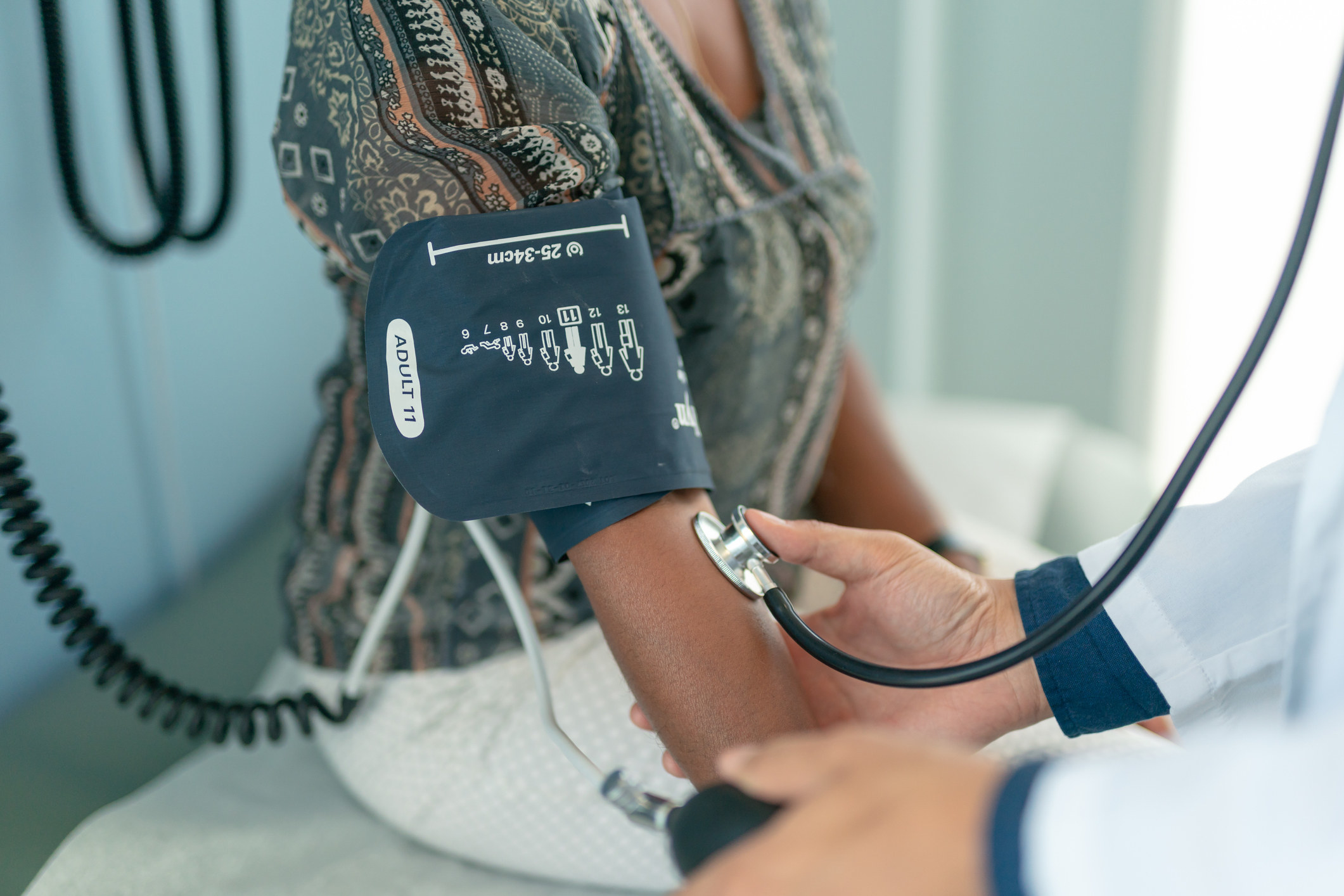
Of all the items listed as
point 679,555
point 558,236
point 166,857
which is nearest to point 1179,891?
point 679,555

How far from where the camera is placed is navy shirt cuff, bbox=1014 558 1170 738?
0.56m

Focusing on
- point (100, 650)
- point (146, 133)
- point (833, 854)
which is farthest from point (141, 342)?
point (833, 854)

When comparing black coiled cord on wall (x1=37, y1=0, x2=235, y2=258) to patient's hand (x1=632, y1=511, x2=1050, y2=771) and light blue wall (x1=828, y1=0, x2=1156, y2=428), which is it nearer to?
patient's hand (x1=632, y1=511, x2=1050, y2=771)

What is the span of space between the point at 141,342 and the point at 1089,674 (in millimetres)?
890

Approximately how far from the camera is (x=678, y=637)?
1.60 feet

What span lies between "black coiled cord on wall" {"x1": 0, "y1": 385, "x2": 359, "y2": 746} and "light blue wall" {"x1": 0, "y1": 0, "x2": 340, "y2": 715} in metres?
0.08

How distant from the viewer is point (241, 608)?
990 millimetres

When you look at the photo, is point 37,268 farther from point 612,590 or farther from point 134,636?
point 612,590

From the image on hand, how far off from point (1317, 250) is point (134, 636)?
74.9 inches

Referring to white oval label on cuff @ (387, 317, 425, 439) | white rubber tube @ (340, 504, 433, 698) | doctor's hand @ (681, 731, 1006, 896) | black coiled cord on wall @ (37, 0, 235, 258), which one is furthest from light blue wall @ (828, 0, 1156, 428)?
doctor's hand @ (681, 731, 1006, 896)

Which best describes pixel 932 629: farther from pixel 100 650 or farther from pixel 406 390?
pixel 100 650

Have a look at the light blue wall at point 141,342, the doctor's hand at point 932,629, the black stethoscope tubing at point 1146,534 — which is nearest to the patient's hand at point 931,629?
the doctor's hand at point 932,629

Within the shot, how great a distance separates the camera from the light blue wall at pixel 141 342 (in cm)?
79

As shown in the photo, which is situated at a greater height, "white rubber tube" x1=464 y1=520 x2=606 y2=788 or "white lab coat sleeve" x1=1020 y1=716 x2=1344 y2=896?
"white lab coat sleeve" x1=1020 y1=716 x2=1344 y2=896
